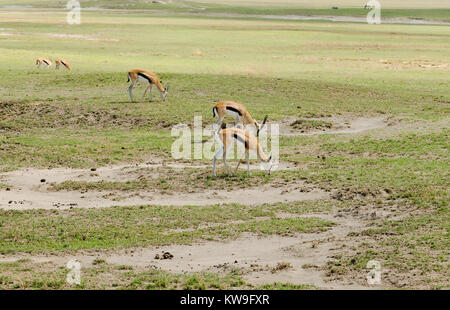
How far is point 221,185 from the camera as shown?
62.6 ft

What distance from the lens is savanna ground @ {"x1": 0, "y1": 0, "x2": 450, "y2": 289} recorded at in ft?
43.0

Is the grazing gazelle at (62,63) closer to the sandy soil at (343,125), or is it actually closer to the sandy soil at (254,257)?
the sandy soil at (343,125)

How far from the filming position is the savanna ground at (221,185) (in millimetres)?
13102

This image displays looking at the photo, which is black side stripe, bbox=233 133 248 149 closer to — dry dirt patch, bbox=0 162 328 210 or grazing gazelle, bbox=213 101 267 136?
dry dirt patch, bbox=0 162 328 210

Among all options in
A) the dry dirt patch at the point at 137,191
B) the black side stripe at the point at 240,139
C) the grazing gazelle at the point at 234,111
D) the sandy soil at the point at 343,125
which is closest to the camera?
the dry dirt patch at the point at 137,191

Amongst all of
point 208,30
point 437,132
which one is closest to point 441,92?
point 437,132

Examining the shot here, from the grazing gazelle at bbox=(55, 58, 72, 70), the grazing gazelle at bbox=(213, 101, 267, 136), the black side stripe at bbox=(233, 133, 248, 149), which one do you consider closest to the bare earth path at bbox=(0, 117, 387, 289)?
the black side stripe at bbox=(233, 133, 248, 149)

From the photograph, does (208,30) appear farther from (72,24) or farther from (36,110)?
(36,110)

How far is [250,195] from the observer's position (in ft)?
60.0

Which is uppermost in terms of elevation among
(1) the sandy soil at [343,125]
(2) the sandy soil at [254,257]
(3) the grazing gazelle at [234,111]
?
(1) the sandy soil at [343,125]

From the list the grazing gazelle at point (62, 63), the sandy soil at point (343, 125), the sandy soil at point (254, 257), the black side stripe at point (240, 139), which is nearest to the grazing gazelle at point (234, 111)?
the sandy soil at point (343, 125)

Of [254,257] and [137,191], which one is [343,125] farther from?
[254,257]

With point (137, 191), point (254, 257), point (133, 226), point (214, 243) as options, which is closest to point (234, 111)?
point (137, 191)

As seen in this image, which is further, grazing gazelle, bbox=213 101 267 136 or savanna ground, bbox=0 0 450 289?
grazing gazelle, bbox=213 101 267 136
